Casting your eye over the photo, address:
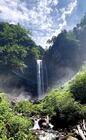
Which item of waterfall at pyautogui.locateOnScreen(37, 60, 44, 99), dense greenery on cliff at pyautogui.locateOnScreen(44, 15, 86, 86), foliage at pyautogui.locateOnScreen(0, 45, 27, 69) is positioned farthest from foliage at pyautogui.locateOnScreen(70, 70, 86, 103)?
foliage at pyautogui.locateOnScreen(0, 45, 27, 69)

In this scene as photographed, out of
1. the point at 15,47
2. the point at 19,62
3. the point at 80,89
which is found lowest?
the point at 80,89

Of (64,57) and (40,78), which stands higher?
(64,57)

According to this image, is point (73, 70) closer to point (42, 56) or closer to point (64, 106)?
point (42, 56)

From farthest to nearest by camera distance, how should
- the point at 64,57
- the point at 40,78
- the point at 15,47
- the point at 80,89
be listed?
the point at 15,47, the point at 64,57, the point at 40,78, the point at 80,89

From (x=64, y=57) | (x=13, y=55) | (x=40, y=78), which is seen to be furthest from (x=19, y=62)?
(x=64, y=57)

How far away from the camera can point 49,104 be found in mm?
59250

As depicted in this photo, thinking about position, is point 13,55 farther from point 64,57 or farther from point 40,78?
point 64,57

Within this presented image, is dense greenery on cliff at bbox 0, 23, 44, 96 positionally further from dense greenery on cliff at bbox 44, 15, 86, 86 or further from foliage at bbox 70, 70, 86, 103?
foliage at bbox 70, 70, 86, 103

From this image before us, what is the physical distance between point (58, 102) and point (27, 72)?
218 feet

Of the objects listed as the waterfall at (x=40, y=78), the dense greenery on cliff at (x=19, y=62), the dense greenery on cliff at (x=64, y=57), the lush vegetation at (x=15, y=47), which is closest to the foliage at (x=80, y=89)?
the waterfall at (x=40, y=78)

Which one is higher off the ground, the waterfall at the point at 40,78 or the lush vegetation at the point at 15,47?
the lush vegetation at the point at 15,47

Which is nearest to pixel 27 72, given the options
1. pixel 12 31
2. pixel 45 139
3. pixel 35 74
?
pixel 35 74

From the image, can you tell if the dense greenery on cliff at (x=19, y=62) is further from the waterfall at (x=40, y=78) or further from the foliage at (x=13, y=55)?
the waterfall at (x=40, y=78)

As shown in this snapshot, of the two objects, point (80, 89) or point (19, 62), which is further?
point (19, 62)
